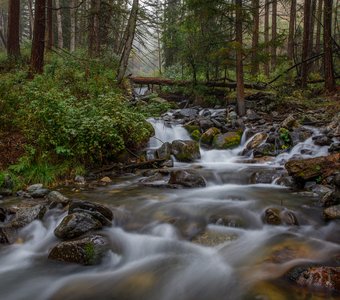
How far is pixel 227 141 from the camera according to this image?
11320 mm

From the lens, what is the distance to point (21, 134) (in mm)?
8828

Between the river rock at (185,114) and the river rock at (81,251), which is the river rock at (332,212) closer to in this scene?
the river rock at (81,251)

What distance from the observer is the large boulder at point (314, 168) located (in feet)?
24.4

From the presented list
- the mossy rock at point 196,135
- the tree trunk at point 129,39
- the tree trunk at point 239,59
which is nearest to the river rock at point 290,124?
the tree trunk at point 239,59

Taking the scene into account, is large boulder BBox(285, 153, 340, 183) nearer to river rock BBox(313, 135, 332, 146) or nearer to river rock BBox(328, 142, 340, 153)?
river rock BBox(328, 142, 340, 153)

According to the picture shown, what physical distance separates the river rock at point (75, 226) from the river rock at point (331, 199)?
3979 millimetres

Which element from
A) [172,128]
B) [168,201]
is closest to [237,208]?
[168,201]

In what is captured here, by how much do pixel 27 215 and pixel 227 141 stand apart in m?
6.93

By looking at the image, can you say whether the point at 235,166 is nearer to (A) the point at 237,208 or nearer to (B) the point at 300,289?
(A) the point at 237,208

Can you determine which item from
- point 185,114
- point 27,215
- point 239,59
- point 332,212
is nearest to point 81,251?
point 27,215

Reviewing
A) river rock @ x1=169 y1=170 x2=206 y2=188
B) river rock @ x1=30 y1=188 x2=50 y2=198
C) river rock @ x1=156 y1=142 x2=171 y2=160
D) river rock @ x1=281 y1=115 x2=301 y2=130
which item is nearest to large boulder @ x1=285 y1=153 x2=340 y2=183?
river rock @ x1=169 y1=170 x2=206 y2=188

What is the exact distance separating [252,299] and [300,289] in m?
0.53

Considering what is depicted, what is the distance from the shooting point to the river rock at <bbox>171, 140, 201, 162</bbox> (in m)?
10.3

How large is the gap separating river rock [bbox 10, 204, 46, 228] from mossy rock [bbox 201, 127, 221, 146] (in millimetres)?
6451
